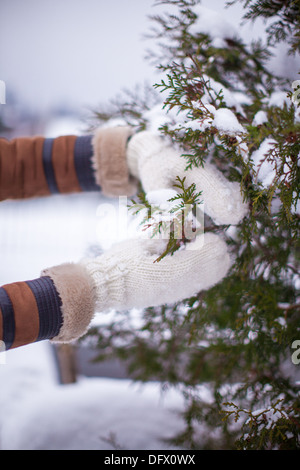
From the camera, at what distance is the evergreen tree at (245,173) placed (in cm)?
57

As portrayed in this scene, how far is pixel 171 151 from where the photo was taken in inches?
27.5

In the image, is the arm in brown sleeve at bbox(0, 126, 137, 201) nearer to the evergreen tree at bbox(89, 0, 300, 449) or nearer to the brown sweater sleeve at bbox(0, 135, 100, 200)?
the brown sweater sleeve at bbox(0, 135, 100, 200)

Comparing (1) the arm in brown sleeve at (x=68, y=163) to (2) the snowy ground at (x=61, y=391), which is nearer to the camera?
(1) the arm in brown sleeve at (x=68, y=163)

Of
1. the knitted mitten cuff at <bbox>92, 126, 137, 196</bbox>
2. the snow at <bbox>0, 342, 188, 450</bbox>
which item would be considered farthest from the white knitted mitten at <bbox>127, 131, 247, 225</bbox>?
the snow at <bbox>0, 342, 188, 450</bbox>

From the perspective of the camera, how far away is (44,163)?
0.83 metres

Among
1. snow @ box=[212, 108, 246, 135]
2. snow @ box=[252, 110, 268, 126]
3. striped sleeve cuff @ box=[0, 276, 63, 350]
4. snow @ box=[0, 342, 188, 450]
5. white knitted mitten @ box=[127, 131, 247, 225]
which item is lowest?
snow @ box=[0, 342, 188, 450]

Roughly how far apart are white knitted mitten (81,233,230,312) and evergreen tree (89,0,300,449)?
0.04 metres

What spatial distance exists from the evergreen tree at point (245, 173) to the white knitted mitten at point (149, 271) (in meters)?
0.04

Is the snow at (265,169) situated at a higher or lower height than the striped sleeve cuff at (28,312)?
higher

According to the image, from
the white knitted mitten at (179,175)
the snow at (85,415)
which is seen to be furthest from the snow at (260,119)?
the snow at (85,415)

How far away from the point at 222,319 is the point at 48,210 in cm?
117

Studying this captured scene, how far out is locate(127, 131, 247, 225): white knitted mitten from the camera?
0.63m

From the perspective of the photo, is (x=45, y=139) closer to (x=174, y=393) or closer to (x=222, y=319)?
(x=222, y=319)

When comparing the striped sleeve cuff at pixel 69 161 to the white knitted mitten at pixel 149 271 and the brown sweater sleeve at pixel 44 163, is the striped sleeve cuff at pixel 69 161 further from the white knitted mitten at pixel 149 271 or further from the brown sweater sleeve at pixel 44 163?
the white knitted mitten at pixel 149 271
